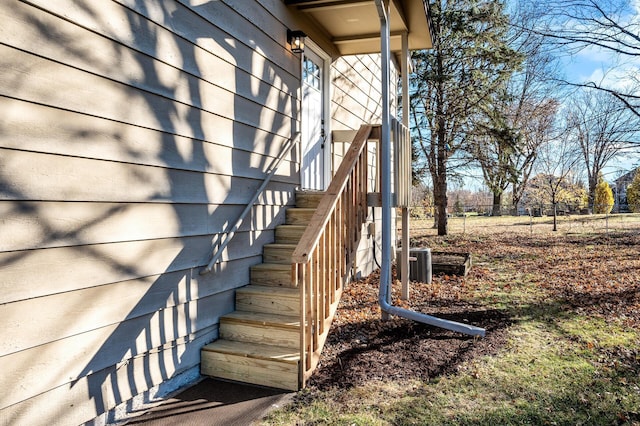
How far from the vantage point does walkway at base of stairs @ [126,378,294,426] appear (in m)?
2.49

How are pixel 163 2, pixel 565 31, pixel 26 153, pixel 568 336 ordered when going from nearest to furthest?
pixel 26 153, pixel 163 2, pixel 568 336, pixel 565 31

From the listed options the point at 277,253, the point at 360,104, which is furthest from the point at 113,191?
the point at 360,104

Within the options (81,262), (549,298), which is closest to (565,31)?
(549,298)

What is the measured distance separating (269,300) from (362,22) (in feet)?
12.2

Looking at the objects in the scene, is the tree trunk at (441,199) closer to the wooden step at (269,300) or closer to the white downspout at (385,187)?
the white downspout at (385,187)

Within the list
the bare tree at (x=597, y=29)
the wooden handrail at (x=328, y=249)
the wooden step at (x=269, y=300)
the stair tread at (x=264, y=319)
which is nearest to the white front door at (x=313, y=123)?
the wooden handrail at (x=328, y=249)

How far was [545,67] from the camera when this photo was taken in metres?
9.77

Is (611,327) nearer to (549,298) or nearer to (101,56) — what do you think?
(549,298)

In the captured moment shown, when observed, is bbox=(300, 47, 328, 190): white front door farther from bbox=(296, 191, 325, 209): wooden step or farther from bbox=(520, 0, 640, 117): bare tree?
bbox=(520, 0, 640, 117): bare tree

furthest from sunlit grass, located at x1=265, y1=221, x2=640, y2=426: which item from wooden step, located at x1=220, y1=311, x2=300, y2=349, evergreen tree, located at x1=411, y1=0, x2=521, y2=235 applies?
evergreen tree, located at x1=411, y1=0, x2=521, y2=235

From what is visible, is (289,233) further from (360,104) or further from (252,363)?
(360,104)

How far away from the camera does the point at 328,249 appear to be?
3352 mm

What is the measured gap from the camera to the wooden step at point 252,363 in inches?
113

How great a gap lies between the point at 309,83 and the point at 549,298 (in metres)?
4.20
